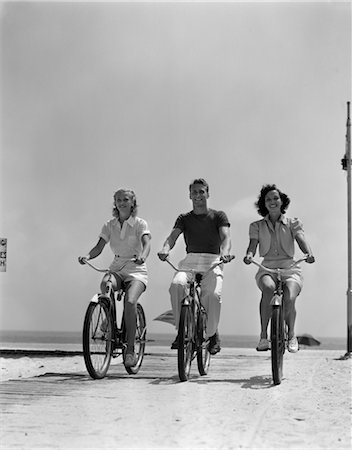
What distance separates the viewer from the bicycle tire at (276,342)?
6.97 m

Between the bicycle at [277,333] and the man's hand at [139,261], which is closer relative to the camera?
the bicycle at [277,333]

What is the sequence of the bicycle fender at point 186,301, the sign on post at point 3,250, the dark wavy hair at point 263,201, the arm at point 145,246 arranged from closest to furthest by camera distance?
the bicycle fender at point 186,301, the arm at point 145,246, the dark wavy hair at point 263,201, the sign on post at point 3,250

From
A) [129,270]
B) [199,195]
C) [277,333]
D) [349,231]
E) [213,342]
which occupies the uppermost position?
[349,231]

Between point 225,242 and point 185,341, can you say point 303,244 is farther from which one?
point 185,341

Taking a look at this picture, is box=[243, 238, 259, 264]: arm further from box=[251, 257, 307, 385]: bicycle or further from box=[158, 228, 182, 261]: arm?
box=[158, 228, 182, 261]: arm

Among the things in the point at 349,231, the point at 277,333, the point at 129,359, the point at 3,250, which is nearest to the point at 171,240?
the point at 129,359

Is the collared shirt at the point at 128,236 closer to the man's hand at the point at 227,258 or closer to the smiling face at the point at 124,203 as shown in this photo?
the smiling face at the point at 124,203

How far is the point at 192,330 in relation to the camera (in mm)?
7359

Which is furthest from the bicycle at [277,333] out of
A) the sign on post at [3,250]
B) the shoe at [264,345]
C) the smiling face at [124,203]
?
the sign on post at [3,250]

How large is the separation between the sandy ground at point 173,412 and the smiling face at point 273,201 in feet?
5.74

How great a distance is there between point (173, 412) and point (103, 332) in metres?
2.15

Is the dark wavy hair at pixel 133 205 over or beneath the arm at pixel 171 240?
over

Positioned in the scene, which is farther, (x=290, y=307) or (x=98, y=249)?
(x=98, y=249)

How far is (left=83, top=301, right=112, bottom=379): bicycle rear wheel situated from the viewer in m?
6.98
